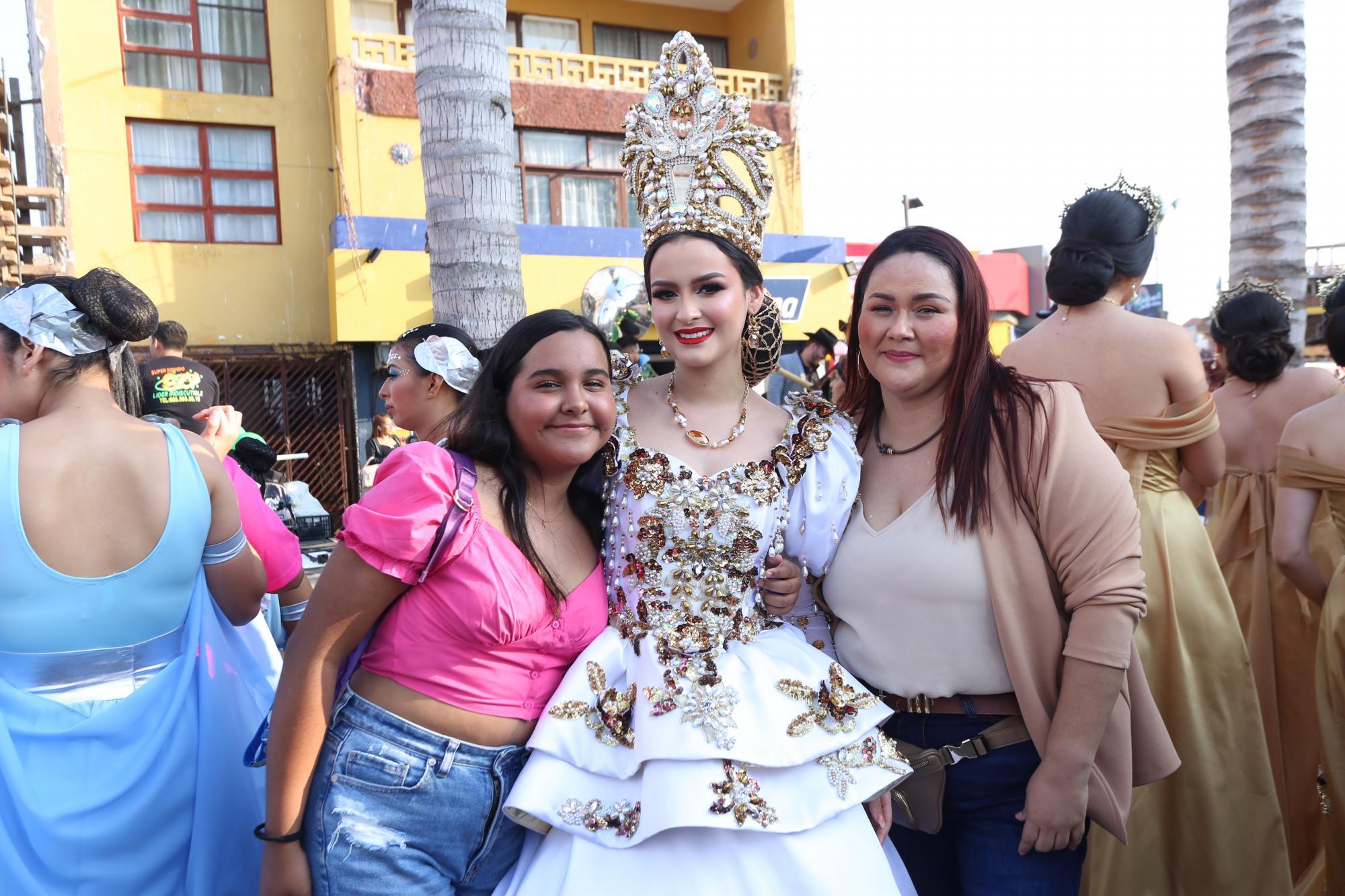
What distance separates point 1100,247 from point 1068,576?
144cm

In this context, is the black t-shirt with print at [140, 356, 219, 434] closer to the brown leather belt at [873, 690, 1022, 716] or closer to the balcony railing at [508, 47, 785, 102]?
the brown leather belt at [873, 690, 1022, 716]

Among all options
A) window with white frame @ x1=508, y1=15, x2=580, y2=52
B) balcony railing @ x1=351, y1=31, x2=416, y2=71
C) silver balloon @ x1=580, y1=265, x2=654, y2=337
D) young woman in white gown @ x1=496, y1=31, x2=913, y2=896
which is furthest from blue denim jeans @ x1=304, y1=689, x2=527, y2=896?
window with white frame @ x1=508, y1=15, x2=580, y2=52

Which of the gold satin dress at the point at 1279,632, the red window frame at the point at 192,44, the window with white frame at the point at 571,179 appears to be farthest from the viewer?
the window with white frame at the point at 571,179

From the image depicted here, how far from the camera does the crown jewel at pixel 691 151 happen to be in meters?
2.62

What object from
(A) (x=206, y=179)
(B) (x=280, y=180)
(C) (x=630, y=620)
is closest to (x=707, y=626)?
(C) (x=630, y=620)

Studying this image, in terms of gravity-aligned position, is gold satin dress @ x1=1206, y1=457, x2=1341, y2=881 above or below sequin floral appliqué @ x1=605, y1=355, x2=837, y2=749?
below

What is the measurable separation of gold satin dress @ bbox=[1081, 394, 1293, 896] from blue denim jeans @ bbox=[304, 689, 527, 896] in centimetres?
215

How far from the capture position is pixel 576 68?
49.5 ft

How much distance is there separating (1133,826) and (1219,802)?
0.26 m

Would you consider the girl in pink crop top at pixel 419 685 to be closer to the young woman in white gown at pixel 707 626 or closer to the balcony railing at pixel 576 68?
the young woman in white gown at pixel 707 626

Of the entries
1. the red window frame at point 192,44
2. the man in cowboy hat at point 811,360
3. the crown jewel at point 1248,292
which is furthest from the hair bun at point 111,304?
the red window frame at point 192,44

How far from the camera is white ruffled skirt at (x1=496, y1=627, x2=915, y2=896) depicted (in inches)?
74.1

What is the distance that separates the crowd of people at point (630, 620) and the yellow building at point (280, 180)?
1082 centimetres

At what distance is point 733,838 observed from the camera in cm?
191
